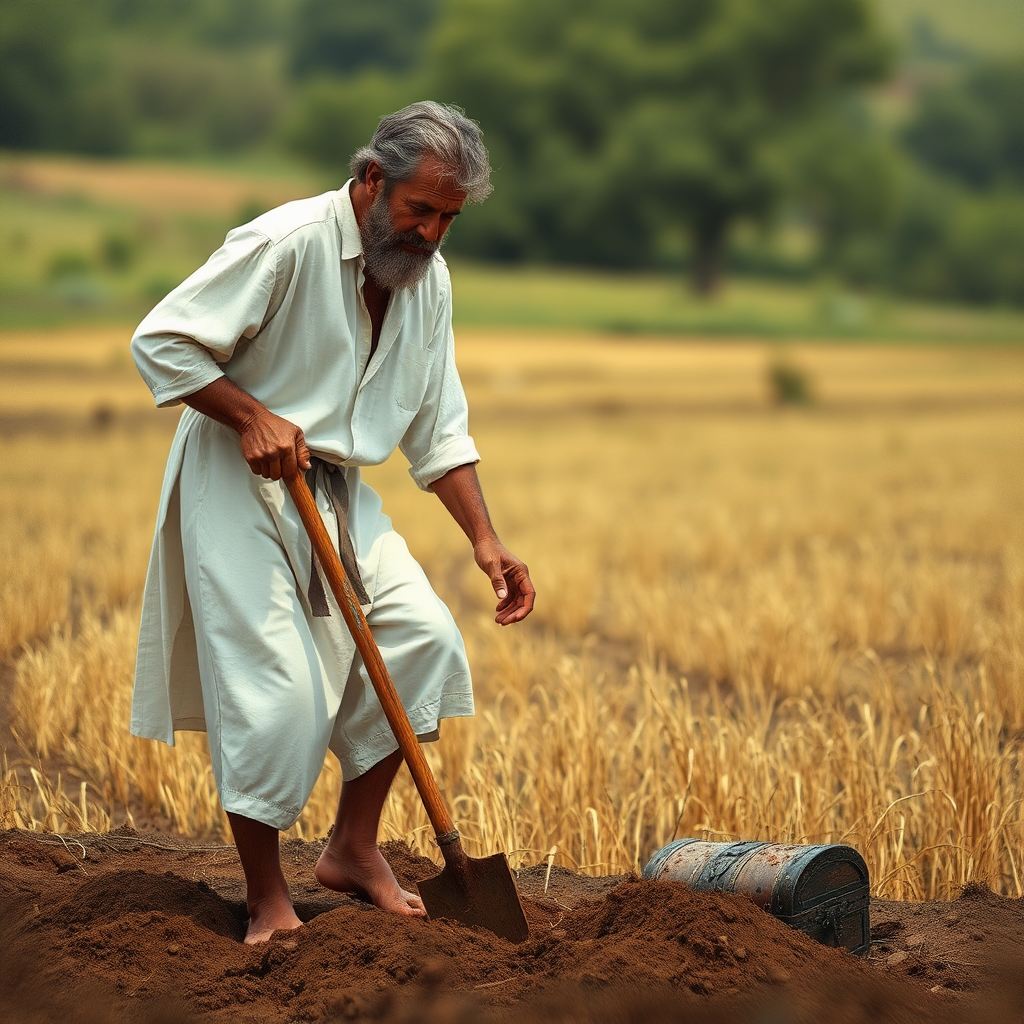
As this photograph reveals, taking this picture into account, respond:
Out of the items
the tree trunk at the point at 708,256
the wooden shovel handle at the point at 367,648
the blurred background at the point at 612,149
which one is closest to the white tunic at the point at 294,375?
the wooden shovel handle at the point at 367,648

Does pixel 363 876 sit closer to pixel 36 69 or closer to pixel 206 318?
pixel 206 318

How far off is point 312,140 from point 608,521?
17.9 m

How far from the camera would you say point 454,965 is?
2.46m

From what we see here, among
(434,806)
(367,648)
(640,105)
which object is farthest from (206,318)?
(640,105)

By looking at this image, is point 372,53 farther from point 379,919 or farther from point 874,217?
point 379,919

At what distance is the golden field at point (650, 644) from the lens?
3658 mm

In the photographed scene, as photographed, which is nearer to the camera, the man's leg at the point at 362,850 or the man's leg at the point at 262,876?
the man's leg at the point at 262,876

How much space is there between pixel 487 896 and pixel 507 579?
2.33ft

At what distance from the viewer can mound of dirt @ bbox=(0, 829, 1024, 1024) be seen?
2.29 m

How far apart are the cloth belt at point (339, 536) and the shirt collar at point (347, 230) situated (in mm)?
461

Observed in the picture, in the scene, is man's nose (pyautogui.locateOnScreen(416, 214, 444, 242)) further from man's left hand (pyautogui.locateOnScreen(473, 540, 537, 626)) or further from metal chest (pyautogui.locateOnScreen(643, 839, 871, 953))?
metal chest (pyautogui.locateOnScreen(643, 839, 871, 953))

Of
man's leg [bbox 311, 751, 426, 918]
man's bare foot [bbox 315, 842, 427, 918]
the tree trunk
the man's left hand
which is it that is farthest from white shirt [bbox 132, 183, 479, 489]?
the tree trunk

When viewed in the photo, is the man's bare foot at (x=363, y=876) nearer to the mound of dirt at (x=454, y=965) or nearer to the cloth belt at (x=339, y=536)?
the mound of dirt at (x=454, y=965)

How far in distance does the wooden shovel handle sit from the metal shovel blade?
0.28ft
